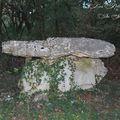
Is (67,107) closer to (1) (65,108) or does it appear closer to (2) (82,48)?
(1) (65,108)

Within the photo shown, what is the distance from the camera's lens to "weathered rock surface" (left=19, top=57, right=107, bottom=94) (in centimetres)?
784

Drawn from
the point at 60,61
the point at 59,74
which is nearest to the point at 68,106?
the point at 59,74

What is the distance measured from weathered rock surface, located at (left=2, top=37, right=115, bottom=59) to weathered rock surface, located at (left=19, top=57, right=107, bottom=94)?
0.22 meters

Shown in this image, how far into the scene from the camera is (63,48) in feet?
25.0

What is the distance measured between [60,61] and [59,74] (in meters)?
0.25

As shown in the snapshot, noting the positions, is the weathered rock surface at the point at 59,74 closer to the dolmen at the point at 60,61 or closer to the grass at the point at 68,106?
the dolmen at the point at 60,61

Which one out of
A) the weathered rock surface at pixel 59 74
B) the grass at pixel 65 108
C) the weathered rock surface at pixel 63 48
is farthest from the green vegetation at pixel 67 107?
the weathered rock surface at pixel 63 48

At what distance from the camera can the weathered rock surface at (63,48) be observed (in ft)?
24.9

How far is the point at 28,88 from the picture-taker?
8031 mm

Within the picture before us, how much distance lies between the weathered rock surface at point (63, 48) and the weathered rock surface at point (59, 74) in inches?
8.5

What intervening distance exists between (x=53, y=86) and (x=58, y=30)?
4670mm

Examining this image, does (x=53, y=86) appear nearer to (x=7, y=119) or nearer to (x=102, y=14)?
(x=7, y=119)

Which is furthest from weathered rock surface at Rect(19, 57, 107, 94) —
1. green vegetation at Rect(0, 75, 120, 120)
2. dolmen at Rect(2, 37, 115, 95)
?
green vegetation at Rect(0, 75, 120, 120)

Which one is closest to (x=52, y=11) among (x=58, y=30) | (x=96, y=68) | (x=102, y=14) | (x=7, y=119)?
(x=58, y=30)
